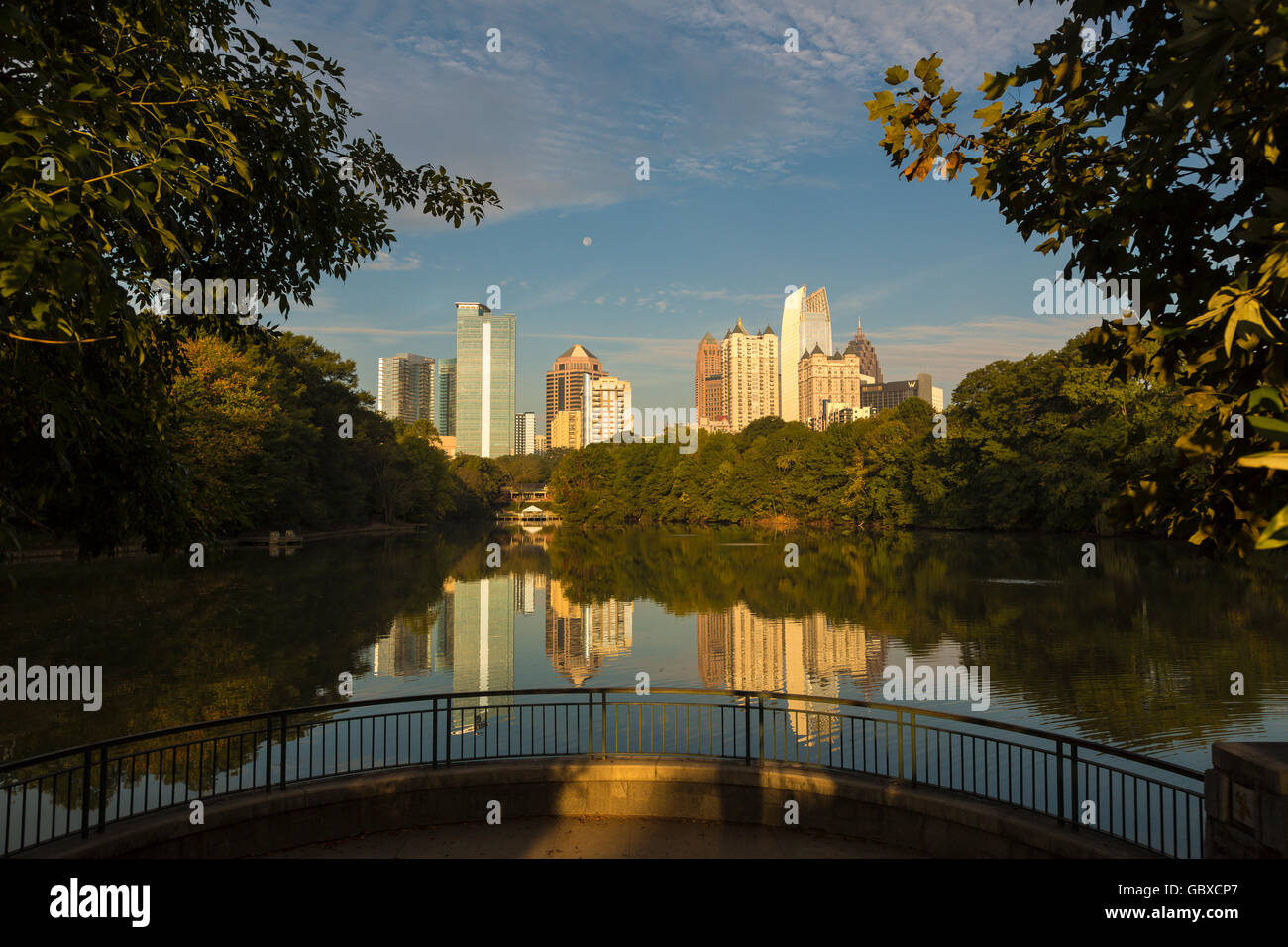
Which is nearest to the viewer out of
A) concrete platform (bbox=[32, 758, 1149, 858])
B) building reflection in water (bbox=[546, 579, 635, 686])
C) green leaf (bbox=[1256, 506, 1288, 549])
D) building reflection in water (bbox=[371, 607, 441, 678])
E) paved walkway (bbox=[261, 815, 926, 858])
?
green leaf (bbox=[1256, 506, 1288, 549])

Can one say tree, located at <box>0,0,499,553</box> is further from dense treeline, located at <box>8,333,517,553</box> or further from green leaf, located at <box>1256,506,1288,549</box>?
green leaf, located at <box>1256,506,1288,549</box>

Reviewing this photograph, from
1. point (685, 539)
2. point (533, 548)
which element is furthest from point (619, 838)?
point (685, 539)

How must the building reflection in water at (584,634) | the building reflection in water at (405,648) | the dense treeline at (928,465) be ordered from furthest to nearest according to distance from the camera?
the dense treeline at (928,465) < the building reflection in water at (584,634) < the building reflection in water at (405,648)

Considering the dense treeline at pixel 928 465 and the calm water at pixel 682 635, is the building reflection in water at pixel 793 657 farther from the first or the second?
the dense treeline at pixel 928 465

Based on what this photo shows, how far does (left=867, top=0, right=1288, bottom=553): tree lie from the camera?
353cm

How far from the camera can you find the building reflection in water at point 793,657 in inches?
864

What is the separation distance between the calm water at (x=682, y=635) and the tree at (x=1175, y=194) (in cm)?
1310

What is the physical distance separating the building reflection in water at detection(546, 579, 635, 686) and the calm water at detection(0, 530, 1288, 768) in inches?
6.1

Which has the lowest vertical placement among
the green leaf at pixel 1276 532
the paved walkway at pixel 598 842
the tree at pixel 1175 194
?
the paved walkway at pixel 598 842

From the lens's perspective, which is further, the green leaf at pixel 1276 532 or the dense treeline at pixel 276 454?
the dense treeline at pixel 276 454

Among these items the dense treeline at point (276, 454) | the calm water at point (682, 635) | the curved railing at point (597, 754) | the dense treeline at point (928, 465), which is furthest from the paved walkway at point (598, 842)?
the dense treeline at point (928, 465)

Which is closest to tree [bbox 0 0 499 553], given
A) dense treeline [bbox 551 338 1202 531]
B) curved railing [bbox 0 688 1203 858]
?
curved railing [bbox 0 688 1203 858]
